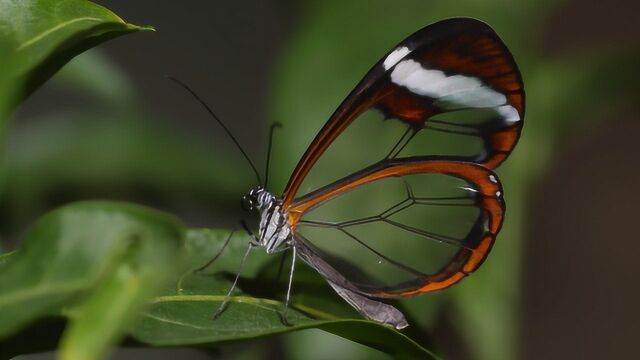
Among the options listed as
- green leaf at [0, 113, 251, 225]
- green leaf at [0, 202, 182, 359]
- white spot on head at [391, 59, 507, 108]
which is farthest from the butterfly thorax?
green leaf at [0, 202, 182, 359]

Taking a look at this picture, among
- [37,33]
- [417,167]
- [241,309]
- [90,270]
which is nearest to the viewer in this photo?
[90,270]

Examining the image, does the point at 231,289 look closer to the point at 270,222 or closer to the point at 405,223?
the point at 270,222

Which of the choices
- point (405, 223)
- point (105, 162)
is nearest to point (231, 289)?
point (405, 223)

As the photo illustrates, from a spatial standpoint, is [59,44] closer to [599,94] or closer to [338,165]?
[338,165]

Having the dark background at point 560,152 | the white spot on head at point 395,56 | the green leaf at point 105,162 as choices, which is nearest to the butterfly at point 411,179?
the white spot on head at point 395,56

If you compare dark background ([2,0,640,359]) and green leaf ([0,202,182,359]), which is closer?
green leaf ([0,202,182,359])

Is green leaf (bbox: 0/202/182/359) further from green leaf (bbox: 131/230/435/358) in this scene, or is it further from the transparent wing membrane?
the transparent wing membrane
